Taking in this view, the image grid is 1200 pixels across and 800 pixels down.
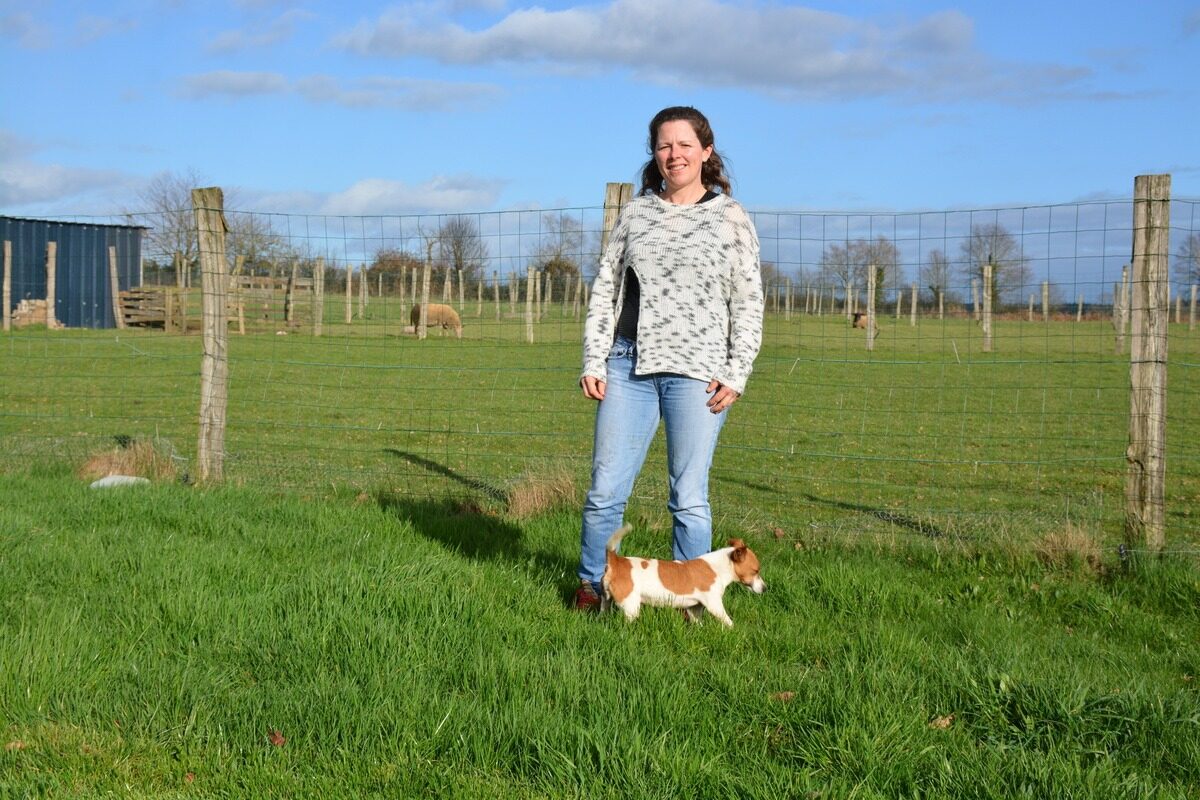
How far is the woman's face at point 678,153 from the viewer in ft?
14.5

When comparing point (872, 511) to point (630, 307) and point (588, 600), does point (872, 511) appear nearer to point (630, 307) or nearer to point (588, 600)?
point (588, 600)

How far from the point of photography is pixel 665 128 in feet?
14.5

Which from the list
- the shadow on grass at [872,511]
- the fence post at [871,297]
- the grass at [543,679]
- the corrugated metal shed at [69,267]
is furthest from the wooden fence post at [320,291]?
the corrugated metal shed at [69,267]

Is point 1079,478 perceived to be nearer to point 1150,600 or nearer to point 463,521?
point 1150,600

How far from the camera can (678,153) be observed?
442 centimetres

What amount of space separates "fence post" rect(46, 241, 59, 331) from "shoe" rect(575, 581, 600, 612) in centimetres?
3088

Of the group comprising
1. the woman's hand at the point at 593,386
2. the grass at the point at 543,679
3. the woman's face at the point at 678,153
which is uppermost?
the woman's face at the point at 678,153

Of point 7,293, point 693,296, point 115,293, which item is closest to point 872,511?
point 693,296

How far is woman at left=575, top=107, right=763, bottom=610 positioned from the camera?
14.4 feet

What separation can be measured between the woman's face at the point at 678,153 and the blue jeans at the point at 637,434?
676mm

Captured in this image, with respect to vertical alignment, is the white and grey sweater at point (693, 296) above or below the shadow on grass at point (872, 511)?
above

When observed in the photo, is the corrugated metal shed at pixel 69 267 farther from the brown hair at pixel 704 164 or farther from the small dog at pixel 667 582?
the small dog at pixel 667 582

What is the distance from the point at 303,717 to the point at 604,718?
0.92 metres

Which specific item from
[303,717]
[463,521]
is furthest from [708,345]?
[463,521]
